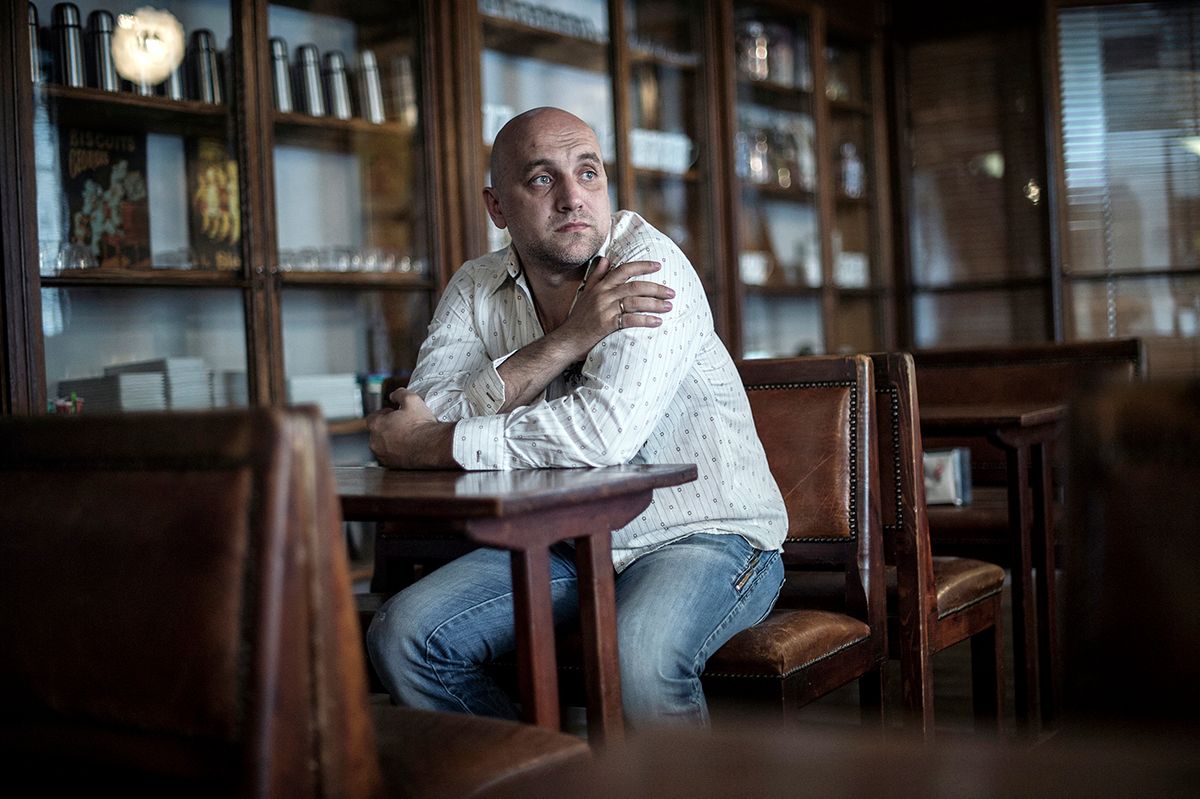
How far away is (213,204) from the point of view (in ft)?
11.4

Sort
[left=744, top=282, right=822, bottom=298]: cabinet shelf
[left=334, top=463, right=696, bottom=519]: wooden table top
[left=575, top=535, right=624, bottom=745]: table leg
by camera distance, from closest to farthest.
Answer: [left=334, top=463, right=696, bottom=519]: wooden table top < [left=575, top=535, right=624, bottom=745]: table leg < [left=744, top=282, right=822, bottom=298]: cabinet shelf

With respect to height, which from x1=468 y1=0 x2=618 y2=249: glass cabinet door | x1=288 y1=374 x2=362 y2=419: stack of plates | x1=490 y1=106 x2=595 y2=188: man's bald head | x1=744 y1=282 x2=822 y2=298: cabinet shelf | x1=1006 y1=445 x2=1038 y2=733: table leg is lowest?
x1=1006 y1=445 x2=1038 y2=733: table leg

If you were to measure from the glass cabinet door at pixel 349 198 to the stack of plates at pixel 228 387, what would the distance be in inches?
6.5

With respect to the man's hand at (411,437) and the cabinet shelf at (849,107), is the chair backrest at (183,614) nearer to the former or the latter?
the man's hand at (411,437)

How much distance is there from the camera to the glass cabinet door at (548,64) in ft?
13.8

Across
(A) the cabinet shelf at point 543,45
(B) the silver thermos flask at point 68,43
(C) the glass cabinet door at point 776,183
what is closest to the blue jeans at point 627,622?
(B) the silver thermos flask at point 68,43

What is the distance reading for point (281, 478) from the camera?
0.97 metres

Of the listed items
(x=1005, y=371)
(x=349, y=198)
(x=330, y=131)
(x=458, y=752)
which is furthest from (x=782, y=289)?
(x=458, y=752)

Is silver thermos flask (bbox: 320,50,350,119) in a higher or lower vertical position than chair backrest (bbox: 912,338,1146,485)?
higher

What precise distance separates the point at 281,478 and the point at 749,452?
1.18m

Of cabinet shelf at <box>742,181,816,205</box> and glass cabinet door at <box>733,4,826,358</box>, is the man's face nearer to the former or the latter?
glass cabinet door at <box>733,4,826,358</box>

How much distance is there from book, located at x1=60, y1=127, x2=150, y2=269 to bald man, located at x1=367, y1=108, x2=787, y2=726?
1388 millimetres

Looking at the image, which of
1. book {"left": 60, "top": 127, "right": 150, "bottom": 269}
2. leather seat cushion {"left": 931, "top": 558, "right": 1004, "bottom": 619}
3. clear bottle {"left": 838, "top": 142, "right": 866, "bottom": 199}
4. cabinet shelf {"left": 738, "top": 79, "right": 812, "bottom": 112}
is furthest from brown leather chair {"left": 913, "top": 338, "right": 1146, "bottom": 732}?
clear bottle {"left": 838, "top": 142, "right": 866, "bottom": 199}

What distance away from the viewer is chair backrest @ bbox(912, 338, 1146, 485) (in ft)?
10.8
